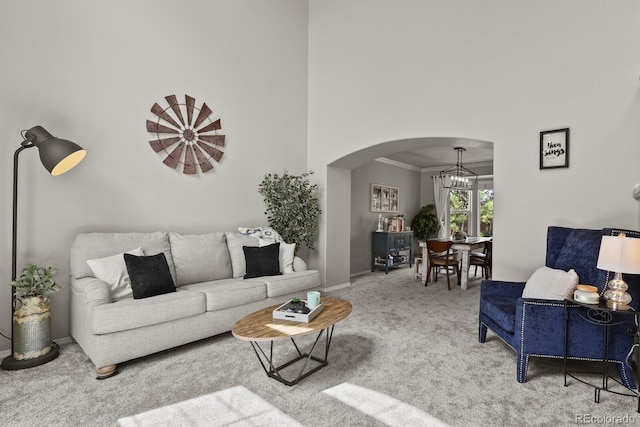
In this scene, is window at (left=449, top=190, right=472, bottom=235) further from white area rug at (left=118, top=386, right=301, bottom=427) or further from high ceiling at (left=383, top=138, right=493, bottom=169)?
white area rug at (left=118, top=386, right=301, bottom=427)

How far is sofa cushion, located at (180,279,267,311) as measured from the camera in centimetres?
310

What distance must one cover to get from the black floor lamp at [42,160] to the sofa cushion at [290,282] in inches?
73.3

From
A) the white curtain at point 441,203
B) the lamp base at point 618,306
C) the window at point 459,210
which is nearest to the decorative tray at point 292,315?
the lamp base at point 618,306

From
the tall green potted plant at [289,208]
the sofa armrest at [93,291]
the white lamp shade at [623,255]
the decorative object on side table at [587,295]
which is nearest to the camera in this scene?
the white lamp shade at [623,255]

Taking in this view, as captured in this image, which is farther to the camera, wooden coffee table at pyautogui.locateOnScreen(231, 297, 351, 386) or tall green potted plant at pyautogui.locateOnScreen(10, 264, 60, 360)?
tall green potted plant at pyautogui.locateOnScreen(10, 264, 60, 360)

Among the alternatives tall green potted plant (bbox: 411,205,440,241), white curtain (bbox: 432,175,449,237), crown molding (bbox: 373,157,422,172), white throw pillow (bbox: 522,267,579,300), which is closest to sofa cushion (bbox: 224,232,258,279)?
white throw pillow (bbox: 522,267,579,300)

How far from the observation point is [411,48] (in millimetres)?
4492

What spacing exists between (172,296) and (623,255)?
326cm

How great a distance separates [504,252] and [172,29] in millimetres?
4536

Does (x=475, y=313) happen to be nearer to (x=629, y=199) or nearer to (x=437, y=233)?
(x=629, y=199)

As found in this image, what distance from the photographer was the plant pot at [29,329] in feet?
8.59

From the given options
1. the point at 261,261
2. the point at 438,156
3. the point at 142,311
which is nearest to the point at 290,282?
the point at 261,261

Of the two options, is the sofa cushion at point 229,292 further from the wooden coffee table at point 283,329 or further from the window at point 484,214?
the window at point 484,214

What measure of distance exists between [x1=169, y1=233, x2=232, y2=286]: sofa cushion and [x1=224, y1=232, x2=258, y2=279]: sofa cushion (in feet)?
0.17
